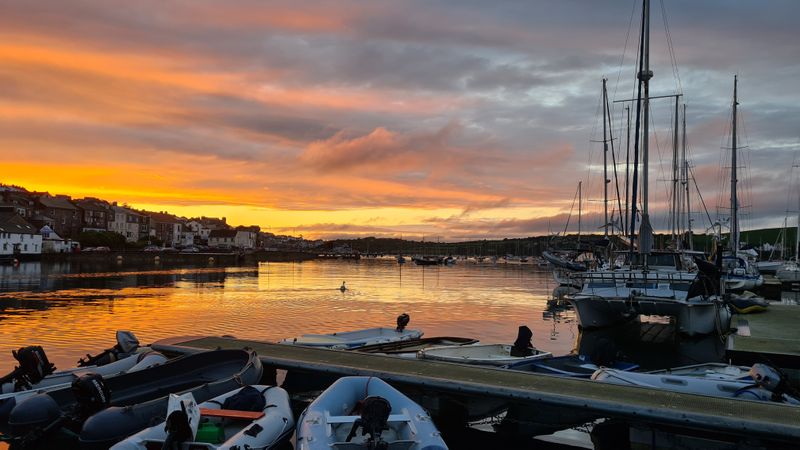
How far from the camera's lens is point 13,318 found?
30.5 metres

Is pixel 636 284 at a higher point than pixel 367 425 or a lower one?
higher

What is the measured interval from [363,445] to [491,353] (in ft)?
34.2

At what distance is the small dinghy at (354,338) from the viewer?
2020 centimetres

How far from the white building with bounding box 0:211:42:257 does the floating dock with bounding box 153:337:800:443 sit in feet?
316

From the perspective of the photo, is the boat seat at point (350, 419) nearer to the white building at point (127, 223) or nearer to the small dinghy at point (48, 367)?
the small dinghy at point (48, 367)

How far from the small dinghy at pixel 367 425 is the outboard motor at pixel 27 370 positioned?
6.75 m

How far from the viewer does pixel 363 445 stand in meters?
9.04

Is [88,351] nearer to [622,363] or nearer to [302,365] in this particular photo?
[302,365]

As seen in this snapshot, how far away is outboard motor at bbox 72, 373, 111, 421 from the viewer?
35.2ft

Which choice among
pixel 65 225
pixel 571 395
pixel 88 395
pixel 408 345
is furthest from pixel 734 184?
pixel 65 225

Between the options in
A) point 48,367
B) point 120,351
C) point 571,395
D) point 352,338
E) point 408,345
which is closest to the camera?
point 571,395

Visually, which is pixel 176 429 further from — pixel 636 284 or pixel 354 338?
pixel 636 284

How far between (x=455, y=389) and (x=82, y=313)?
2854 centimetres

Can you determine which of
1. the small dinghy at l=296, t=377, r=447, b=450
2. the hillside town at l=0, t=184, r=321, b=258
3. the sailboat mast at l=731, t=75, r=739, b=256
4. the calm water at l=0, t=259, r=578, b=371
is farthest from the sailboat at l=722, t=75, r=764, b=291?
the hillside town at l=0, t=184, r=321, b=258
